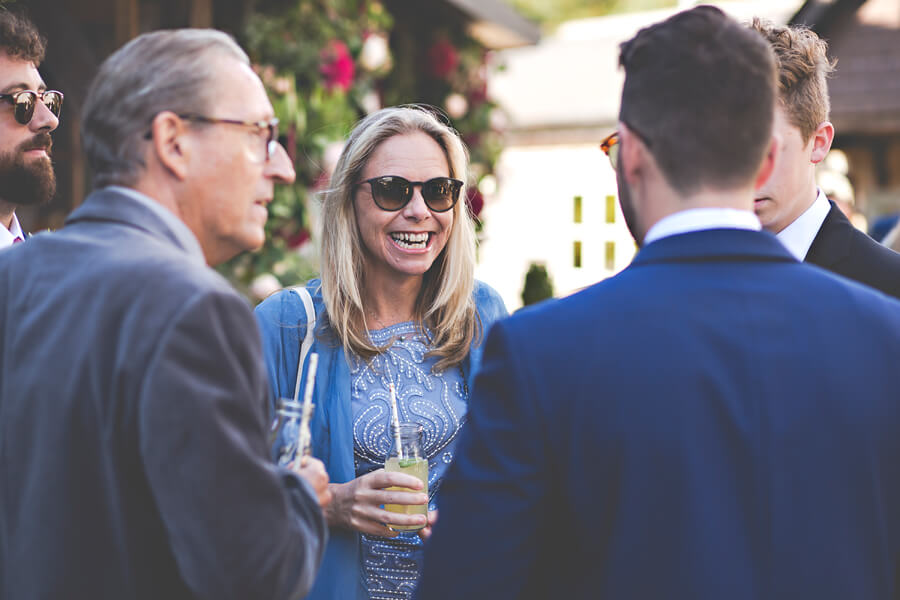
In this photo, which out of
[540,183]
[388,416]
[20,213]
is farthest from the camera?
[540,183]

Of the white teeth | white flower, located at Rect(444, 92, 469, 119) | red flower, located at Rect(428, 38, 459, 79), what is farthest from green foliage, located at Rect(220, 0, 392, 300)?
the white teeth

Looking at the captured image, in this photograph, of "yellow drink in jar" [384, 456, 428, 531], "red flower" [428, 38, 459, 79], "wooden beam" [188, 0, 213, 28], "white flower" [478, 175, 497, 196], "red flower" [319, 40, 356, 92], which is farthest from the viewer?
"white flower" [478, 175, 497, 196]

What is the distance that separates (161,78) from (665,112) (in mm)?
782

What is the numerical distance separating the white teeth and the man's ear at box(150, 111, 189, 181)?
120 cm

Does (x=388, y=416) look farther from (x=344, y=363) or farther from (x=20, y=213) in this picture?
(x=20, y=213)

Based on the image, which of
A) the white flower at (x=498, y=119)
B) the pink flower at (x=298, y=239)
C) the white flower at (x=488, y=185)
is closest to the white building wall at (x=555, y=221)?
the white flower at (x=488, y=185)

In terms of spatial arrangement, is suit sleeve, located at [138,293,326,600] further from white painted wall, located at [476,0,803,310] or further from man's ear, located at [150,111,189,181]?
white painted wall, located at [476,0,803,310]

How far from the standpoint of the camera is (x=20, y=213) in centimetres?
686

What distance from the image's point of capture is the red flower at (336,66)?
5.52 meters

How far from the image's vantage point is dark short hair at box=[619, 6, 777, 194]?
1.31m

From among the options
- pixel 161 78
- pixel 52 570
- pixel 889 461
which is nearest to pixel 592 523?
pixel 889 461

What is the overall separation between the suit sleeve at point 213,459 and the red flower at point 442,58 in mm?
6078

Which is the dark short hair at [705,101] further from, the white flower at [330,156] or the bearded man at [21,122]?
the white flower at [330,156]

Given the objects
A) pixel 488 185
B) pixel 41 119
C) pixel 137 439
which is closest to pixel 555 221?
pixel 488 185
